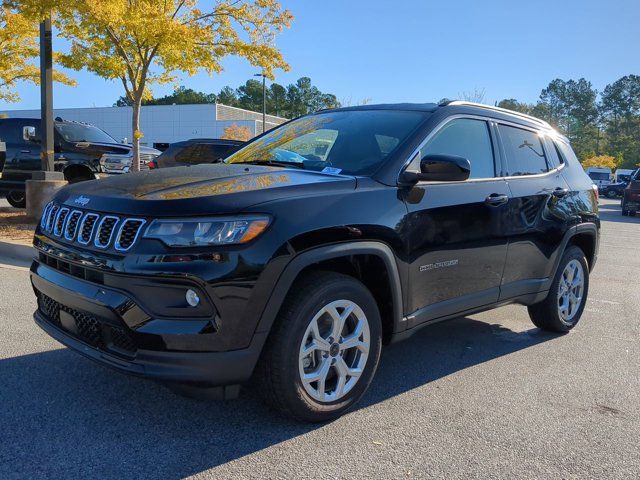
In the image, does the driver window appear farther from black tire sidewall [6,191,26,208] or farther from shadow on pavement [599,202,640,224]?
shadow on pavement [599,202,640,224]

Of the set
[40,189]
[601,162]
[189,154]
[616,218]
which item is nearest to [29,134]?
[40,189]

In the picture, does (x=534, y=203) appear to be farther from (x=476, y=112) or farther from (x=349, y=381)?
(x=349, y=381)

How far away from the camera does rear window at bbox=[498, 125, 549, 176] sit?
175 inches

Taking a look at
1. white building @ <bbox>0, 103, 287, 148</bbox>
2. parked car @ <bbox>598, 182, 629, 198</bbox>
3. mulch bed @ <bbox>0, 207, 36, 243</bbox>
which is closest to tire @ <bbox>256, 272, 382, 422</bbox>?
mulch bed @ <bbox>0, 207, 36, 243</bbox>

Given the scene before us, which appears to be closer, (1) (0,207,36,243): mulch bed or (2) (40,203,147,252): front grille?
(2) (40,203,147,252): front grille

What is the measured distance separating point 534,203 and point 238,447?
2892 mm

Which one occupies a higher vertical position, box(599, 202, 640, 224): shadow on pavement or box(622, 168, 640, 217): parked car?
box(622, 168, 640, 217): parked car

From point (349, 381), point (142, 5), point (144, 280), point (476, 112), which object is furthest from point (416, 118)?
point (142, 5)

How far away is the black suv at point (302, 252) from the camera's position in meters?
2.64

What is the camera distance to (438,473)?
271 centimetres

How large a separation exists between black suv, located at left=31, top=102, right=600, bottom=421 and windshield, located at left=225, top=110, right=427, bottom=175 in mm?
15

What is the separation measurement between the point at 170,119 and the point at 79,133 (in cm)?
5457

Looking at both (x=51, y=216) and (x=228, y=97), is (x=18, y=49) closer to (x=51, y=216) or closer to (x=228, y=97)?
(x=51, y=216)

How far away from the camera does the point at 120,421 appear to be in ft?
10.2
